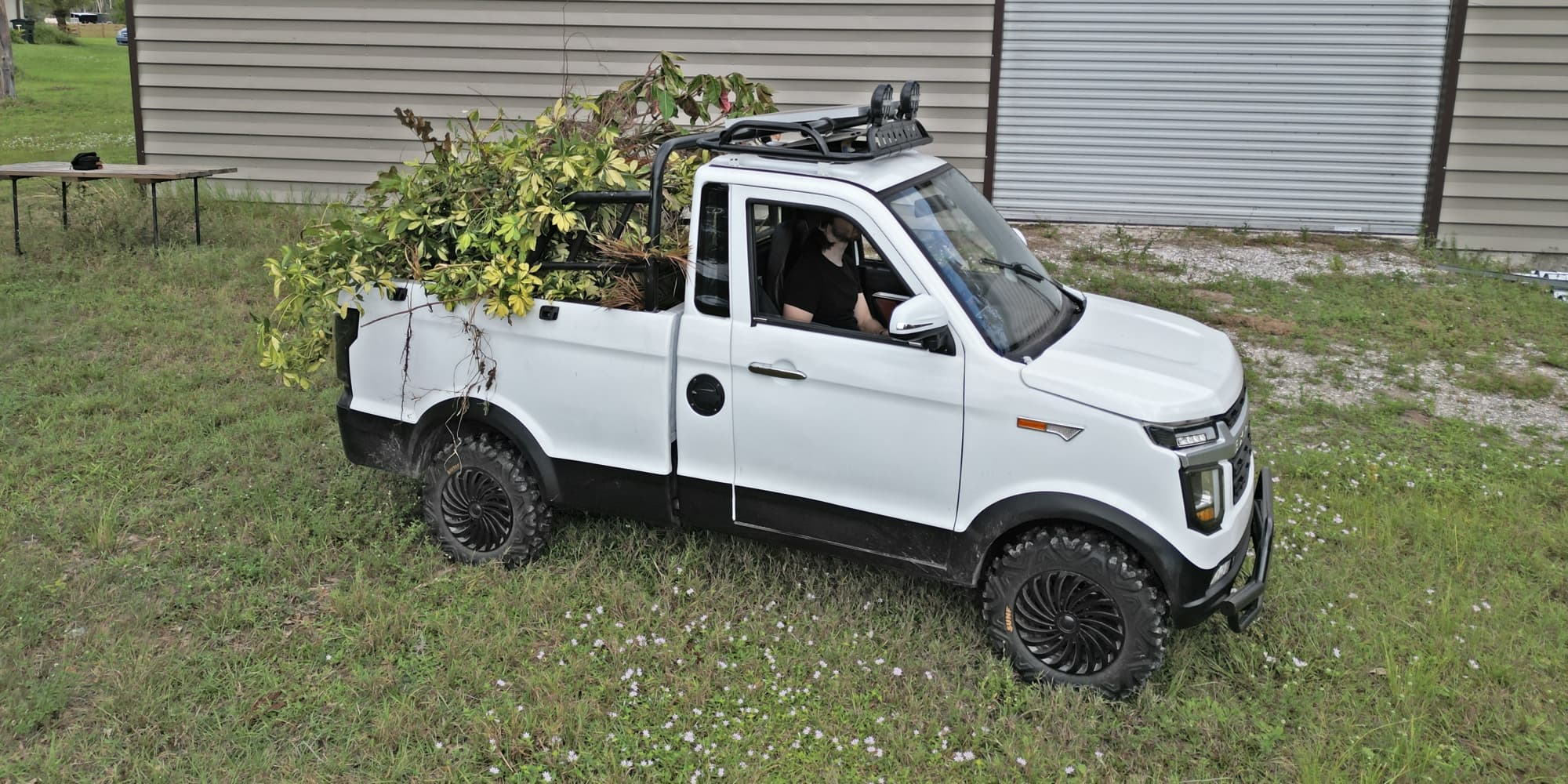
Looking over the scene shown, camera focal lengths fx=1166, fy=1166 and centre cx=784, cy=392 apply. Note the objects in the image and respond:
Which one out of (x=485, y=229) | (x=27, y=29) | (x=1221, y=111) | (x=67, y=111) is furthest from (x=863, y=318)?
(x=27, y=29)

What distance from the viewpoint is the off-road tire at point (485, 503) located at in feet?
16.3

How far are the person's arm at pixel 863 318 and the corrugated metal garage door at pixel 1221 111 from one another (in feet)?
22.9

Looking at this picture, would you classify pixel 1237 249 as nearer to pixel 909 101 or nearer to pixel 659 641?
pixel 909 101

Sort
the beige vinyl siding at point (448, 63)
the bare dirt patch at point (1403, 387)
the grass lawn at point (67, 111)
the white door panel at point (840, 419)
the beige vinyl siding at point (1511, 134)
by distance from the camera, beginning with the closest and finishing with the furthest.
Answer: the white door panel at point (840, 419), the bare dirt patch at point (1403, 387), the beige vinyl siding at point (1511, 134), the beige vinyl siding at point (448, 63), the grass lawn at point (67, 111)

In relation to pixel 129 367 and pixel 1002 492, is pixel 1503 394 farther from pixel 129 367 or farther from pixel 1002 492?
pixel 129 367

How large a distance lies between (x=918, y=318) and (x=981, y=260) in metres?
0.69

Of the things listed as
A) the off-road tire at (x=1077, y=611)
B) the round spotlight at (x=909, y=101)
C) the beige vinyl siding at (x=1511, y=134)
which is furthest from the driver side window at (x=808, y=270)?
the beige vinyl siding at (x=1511, y=134)

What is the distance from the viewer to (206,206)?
11.4 metres

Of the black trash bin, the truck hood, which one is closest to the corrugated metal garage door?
the truck hood

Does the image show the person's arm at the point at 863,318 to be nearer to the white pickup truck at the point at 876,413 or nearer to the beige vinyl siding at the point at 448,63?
the white pickup truck at the point at 876,413

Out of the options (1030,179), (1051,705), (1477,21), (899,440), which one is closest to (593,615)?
(899,440)

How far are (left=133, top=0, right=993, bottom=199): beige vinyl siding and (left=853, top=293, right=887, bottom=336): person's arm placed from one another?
6.66 metres

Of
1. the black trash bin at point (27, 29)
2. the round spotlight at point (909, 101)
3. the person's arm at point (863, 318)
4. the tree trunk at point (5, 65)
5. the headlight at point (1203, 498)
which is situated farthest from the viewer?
the black trash bin at point (27, 29)

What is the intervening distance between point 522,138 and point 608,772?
110 inches
